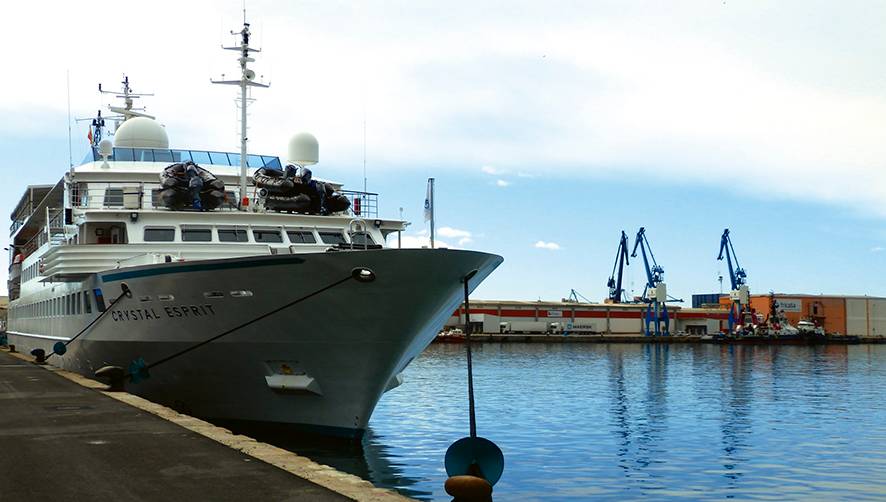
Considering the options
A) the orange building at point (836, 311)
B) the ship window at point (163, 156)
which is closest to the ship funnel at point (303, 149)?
the ship window at point (163, 156)

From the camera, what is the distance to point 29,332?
135 ft

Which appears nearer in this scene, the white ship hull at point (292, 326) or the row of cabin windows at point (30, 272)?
the white ship hull at point (292, 326)

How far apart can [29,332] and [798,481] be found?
115 ft

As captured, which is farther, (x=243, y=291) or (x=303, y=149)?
(x=303, y=149)

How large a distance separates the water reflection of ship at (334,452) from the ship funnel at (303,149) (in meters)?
11.5

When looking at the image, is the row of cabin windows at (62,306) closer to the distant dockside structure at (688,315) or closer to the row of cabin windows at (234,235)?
the row of cabin windows at (234,235)

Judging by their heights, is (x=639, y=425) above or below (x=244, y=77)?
below

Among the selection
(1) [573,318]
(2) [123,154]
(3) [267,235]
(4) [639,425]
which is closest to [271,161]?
(2) [123,154]

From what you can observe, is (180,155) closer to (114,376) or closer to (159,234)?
(159,234)

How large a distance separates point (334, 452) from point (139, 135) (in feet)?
63.6

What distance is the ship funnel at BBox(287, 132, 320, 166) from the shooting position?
30.0 m

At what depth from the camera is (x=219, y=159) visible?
3030 cm

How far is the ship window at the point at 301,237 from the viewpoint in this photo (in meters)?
23.9

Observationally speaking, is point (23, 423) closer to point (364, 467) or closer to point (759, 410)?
point (364, 467)
